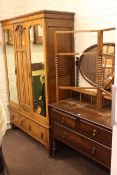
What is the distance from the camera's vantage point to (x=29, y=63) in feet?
9.41

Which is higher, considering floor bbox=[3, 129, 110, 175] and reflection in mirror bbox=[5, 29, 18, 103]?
reflection in mirror bbox=[5, 29, 18, 103]

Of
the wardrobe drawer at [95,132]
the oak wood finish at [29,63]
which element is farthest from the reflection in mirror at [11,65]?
the wardrobe drawer at [95,132]

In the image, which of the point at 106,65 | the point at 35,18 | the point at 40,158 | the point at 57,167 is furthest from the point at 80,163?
the point at 35,18

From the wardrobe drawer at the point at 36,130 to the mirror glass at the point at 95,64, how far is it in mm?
926

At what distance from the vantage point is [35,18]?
101 inches

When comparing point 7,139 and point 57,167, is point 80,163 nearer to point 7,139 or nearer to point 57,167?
point 57,167

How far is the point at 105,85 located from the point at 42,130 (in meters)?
1.05

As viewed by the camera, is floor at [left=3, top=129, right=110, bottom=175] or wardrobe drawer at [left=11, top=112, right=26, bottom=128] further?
wardrobe drawer at [left=11, top=112, right=26, bottom=128]

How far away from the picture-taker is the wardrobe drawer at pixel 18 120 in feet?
10.9

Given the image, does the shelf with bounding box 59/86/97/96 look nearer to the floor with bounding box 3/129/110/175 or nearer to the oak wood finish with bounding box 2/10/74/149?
the oak wood finish with bounding box 2/10/74/149

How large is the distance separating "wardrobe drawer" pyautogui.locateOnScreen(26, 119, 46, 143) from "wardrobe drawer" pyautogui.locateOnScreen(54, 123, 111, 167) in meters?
0.28

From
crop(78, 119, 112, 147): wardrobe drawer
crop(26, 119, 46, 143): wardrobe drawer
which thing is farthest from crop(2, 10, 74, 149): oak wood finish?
crop(78, 119, 112, 147): wardrobe drawer

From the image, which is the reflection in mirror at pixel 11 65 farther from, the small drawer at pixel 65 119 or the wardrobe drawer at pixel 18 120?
the small drawer at pixel 65 119

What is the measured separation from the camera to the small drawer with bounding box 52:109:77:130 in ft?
7.51
